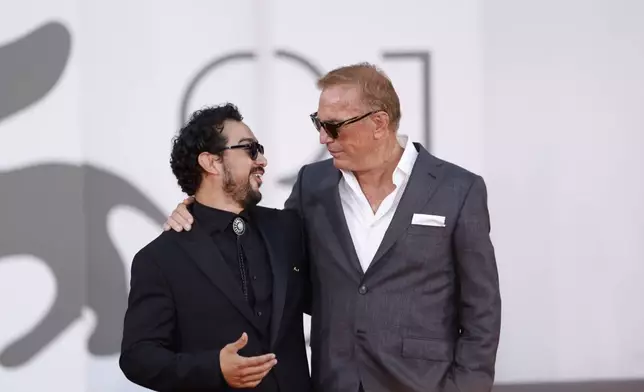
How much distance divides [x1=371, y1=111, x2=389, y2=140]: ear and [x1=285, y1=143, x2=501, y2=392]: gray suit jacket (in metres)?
0.15

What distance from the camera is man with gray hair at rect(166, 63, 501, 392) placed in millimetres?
2131

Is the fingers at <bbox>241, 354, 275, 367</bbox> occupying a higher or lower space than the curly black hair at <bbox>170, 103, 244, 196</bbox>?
lower

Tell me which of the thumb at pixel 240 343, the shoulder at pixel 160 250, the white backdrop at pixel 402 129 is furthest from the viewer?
the white backdrop at pixel 402 129

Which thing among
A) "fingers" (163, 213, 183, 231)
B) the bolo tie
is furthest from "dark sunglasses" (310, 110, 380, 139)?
"fingers" (163, 213, 183, 231)

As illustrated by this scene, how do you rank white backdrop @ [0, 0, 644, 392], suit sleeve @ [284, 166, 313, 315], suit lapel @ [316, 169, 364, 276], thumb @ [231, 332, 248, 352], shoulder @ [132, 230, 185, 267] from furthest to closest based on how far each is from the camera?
A: white backdrop @ [0, 0, 644, 392]
suit sleeve @ [284, 166, 313, 315]
suit lapel @ [316, 169, 364, 276]
shoulder @ [132, 230, 185, 267]
thumb @ [231, 332, 248, 352]

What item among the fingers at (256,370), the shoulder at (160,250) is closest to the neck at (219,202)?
the shoulder at (160,250)

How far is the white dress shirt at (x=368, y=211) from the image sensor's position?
86.4 inches

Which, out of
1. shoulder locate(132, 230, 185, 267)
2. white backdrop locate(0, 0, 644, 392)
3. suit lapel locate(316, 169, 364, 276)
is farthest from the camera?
white backdrop locate(0, 0, 644, 392)

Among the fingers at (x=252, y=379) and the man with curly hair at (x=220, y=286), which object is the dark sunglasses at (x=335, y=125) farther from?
the fingers at (x=252, y=379)

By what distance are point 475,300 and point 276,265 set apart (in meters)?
0.50

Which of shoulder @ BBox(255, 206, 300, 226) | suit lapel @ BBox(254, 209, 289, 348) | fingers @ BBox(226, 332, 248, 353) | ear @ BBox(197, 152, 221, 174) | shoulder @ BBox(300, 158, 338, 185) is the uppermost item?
ear @ BBox(197, 152, 221, 174)

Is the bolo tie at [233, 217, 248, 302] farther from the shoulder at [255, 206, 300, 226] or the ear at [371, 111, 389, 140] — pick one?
the ear at [371, 111, 389, 140]

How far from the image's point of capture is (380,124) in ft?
7.29

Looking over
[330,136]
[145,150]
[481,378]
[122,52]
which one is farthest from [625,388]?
[122,52]
